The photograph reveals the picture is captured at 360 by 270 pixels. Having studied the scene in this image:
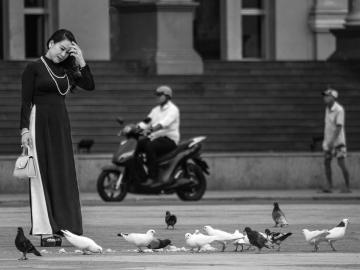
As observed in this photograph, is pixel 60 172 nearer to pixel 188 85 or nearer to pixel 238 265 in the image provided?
pixel 238 265

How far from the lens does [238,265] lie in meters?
12.5

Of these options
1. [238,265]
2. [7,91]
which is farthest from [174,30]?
[238,265]

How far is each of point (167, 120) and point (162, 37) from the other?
9.84 m

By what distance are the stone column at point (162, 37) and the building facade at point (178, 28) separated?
0.06 feet

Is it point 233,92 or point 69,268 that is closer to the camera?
point 69,268

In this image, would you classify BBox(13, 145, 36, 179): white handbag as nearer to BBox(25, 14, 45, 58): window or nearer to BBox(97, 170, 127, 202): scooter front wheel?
BBox(97, 170, 127, 202): scooter front wheel

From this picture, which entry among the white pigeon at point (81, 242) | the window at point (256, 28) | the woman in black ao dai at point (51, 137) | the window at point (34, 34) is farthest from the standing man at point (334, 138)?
the white pigeon at point (81, 242)

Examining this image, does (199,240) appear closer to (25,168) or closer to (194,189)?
(25,168)

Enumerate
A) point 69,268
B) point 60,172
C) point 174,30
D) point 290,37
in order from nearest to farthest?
point 69,268 < point 60,172 < point 174,30 < point 290,37

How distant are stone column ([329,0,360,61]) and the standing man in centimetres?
847

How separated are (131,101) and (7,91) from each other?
2.28 metres

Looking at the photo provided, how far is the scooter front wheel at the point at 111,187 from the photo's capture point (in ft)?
78.4

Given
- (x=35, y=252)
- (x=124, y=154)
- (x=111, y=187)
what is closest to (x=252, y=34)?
(x=124, y=154)

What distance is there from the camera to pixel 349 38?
1390 inches
